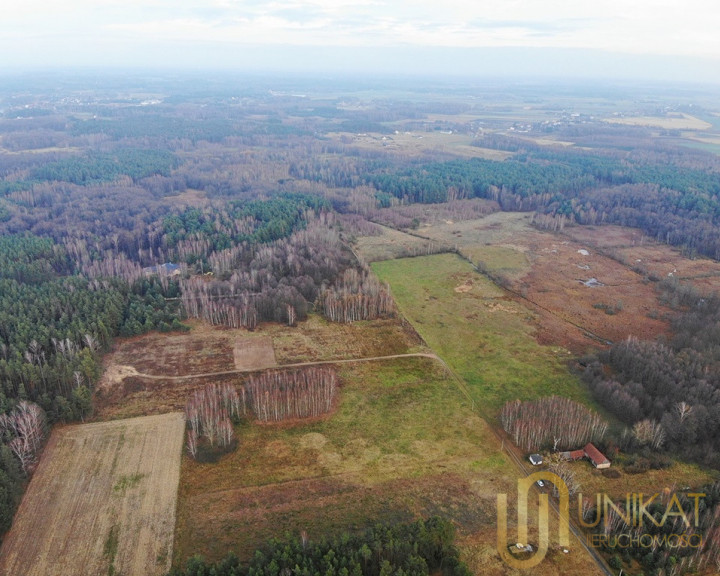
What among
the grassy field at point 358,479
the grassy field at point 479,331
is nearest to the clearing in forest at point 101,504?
the grassy field at point 358,479

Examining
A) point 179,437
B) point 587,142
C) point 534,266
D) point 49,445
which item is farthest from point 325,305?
point 587,142

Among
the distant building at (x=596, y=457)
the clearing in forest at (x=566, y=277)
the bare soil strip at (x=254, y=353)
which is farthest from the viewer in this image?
the clearing in forest at (x=566, y=277)

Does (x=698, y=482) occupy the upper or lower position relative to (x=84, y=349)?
lower

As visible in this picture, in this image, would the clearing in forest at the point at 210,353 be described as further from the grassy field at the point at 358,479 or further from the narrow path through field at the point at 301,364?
the grassy field at the point at 358,479

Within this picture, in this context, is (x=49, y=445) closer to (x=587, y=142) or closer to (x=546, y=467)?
(x=546, y=467)

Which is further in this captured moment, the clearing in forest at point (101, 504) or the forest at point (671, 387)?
the forest at point (671, 387)

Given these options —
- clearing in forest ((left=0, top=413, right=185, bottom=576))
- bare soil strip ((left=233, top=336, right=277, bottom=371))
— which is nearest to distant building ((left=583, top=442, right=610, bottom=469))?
bare soil strip ((left=233, top=336, right=277, bottom=371))
